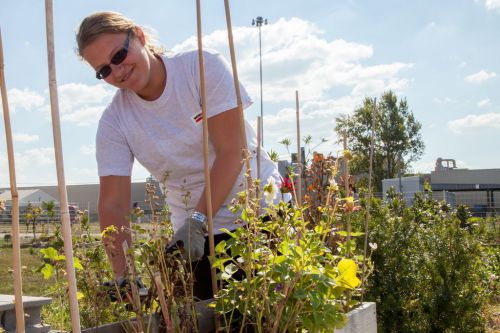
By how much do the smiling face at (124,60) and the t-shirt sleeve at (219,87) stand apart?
0.19 m

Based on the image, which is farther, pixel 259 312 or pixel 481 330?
pixel 481 330

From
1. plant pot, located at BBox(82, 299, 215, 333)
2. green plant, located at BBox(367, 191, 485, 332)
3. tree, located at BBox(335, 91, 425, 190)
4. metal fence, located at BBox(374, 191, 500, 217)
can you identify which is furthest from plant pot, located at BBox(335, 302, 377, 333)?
tree, located at BBox(335, 91, 425, 190)

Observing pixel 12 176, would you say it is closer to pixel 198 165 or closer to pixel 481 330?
pixel 198 165

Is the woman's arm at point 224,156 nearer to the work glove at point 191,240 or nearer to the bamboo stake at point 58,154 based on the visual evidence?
the work glove at point 191,240

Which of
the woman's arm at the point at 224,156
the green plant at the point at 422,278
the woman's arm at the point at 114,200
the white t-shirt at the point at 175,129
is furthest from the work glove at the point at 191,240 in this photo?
the green plant at the point at 422,278

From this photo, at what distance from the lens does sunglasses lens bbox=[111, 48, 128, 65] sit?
168cm

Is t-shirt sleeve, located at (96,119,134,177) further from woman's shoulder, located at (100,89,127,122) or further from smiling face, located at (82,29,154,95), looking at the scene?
smiling face, located at (82,29,154,95)

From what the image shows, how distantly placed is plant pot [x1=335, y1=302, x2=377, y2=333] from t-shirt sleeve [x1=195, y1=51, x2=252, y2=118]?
0.68 m

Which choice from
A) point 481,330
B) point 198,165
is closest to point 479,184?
point 481,330

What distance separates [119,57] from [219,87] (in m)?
0.31

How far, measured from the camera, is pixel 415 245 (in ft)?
11.3

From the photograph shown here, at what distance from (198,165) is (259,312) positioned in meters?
0.71

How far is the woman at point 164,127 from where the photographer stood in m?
1.65

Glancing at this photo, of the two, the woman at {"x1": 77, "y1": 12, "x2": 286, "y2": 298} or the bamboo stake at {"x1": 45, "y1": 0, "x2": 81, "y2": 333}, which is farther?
the woman at {"x1": 77, "y1": 12, "x2": 286, "y2": 298}
